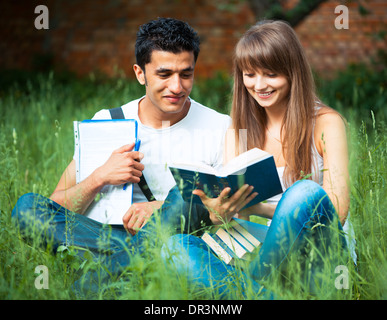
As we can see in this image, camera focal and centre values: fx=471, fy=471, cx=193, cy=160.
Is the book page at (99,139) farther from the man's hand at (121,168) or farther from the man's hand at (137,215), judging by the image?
the man's hand at (137,215)

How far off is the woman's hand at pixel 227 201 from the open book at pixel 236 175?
2 centimetres

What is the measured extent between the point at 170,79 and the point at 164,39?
0.22m

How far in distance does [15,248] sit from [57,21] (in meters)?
7.17

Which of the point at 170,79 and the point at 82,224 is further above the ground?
the point at 170,79

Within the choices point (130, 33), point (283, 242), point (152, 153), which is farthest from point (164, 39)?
point (130, 33)

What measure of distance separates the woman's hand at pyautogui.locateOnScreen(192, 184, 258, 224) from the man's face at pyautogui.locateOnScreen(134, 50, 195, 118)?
2.19ft

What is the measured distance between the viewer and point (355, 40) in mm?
7520

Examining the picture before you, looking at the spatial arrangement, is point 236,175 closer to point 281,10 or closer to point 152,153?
point 152,153

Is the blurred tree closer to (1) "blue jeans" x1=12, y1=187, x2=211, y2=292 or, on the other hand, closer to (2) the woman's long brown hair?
(2) the woman's long brown hair

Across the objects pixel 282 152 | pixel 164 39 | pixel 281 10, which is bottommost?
pixel 282 152

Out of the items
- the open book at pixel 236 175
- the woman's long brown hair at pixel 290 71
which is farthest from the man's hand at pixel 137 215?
the woman's long brown hair at pixel 290 71

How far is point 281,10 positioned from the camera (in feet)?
16.7
